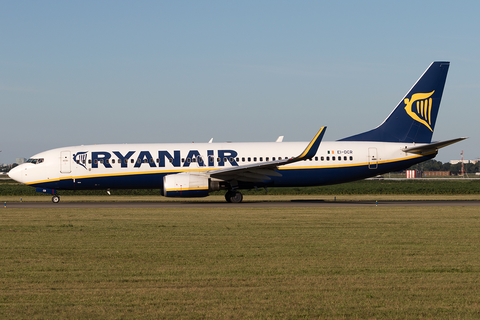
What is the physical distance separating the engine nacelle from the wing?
71cm

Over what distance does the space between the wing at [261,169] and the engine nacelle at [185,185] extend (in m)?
0.71

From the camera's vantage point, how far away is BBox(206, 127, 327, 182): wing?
26.2m

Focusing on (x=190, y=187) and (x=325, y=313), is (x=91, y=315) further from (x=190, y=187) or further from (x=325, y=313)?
(x=190, y=187)

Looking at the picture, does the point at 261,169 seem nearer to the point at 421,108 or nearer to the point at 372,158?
the point at 372,158

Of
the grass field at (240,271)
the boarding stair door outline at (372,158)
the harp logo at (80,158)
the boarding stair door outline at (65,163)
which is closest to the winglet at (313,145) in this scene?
the boarding stair door outline at (372,158)

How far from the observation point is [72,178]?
96.9 ft

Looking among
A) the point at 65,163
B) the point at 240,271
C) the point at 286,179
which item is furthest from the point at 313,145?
the point at 240,271

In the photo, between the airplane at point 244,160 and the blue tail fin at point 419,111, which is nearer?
the airplane at point 244,160

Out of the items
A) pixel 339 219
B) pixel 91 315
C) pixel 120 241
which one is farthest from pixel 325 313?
pixel 339 219

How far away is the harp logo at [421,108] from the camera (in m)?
30.7

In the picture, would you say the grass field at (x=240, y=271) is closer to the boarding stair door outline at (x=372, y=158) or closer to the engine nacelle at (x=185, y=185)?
the engine nacelle at (x=185, y=185)

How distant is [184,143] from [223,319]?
80.7ft

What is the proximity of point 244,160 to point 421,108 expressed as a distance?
11497 millimetres

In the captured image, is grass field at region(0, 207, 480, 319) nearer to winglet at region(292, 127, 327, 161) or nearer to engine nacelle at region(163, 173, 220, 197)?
winglet at region(292, 127, 327, 161)
